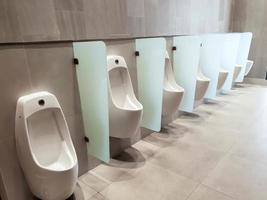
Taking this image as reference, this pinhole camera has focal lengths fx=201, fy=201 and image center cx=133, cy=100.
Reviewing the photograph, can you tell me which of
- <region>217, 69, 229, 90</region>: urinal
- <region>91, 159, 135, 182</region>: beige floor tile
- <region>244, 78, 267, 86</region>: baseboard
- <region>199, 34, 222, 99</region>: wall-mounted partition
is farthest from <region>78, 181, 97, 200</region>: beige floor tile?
<region>244, 78, 267, 86</region>: baseboard

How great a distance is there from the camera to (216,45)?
269 cm

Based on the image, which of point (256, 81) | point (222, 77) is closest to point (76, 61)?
point (222, 77)

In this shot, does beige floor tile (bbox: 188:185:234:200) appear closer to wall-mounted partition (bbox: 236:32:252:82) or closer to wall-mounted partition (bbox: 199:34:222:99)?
wall-mounted partition (bbox: 199:34:222:99)

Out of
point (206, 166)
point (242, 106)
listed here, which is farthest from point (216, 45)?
point (206, 166)

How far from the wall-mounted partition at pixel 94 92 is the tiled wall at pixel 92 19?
0.19 m

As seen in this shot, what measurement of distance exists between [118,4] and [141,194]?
1633 millimetres

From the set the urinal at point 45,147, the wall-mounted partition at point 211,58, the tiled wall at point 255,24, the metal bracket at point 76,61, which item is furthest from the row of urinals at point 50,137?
the tiled wall at point 255,24

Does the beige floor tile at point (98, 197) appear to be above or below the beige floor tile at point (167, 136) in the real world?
below

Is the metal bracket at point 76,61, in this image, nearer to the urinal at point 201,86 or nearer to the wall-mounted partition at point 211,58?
the urinal at point 201,86

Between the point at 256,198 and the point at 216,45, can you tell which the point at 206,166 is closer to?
the point at 256,198

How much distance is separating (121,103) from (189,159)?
880 mm

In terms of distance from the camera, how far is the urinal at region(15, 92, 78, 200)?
1.26 metres

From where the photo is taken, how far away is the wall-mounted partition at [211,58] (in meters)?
Result: 2.71

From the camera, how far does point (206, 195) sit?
5.06 feet
